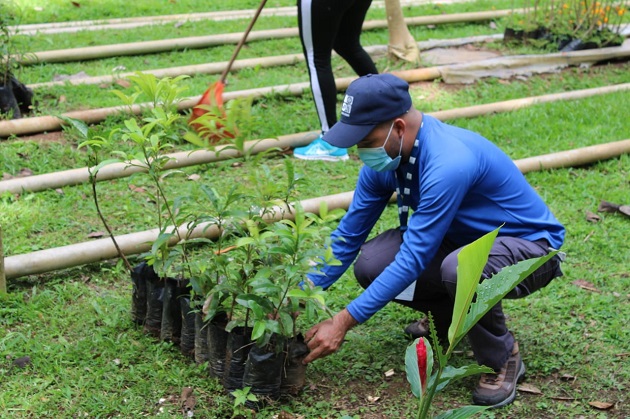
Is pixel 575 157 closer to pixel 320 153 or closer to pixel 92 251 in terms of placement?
pixel 320 153

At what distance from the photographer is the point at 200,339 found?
3.23 meters

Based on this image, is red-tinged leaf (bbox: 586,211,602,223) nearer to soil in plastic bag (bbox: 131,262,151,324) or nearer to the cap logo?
the cap logo

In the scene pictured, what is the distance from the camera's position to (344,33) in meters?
5.65

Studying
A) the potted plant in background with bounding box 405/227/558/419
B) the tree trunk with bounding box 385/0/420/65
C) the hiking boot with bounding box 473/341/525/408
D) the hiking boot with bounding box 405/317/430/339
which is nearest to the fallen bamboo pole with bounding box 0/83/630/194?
the hiking boot with bounding box 405/317/430/339

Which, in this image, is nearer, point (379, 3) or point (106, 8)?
point (106, 8)

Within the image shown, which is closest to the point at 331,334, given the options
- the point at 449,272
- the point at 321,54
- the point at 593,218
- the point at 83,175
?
the point at 449,272

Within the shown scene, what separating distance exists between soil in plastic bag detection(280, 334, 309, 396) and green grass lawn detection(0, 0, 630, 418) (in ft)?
0.17

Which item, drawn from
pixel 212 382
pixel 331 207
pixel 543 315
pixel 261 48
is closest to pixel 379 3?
pixel 261 48

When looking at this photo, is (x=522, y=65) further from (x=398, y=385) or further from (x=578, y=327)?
(x=398, y=385)

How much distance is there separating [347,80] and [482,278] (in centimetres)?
397

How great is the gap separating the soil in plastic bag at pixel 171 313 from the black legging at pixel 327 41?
7.71 ft

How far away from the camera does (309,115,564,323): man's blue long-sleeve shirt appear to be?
2910 mm

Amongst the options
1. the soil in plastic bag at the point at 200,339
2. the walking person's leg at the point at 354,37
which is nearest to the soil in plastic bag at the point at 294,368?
the soil in plastic bag at the point at 200,339

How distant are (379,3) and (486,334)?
828cm
